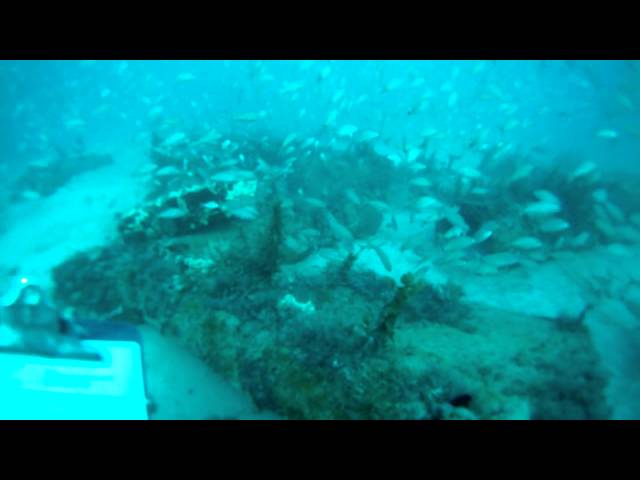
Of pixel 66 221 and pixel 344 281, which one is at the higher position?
pixel 344 281

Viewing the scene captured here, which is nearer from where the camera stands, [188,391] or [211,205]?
[188,391]

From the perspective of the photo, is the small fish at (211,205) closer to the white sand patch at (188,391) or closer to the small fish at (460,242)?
the white sand patch at (188,391)

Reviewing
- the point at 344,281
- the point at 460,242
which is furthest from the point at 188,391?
the point at 460,242

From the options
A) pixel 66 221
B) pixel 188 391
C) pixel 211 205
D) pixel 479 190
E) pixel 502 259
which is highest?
pixel 211 205

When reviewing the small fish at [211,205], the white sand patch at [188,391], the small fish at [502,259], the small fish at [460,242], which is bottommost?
the white sand patch at [188,391]

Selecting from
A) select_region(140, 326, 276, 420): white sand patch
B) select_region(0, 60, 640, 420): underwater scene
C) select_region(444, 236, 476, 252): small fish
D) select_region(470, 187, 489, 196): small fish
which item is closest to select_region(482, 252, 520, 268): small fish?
select_region(0, 60, 640, 420): underwater scene

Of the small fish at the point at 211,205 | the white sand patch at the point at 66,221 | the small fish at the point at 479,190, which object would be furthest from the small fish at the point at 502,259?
the white sand patch at the point at 66,221

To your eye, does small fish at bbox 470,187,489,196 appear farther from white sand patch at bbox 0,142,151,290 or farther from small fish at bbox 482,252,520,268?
white sand patch at bbox 0,142,151,290

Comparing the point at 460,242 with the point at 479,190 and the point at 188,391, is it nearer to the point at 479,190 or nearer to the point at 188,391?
the point at 479,190

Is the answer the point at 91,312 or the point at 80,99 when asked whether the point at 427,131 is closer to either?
the point at 91,312

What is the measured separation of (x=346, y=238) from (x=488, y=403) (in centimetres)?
359

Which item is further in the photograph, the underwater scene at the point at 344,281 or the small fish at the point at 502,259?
the small fish at the point at 502,259

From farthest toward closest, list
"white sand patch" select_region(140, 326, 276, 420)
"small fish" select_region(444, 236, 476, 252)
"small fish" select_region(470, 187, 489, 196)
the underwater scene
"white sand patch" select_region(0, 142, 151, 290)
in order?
"white sand patch" select_region(0, 142, 151, 290) < "small fish" select_region(470, 187, 489, 196) < "small fish" select_region(444, 236, 476, 252) < "white sand patch" select_region(140, 326, 276, 420) < the underwater scene
